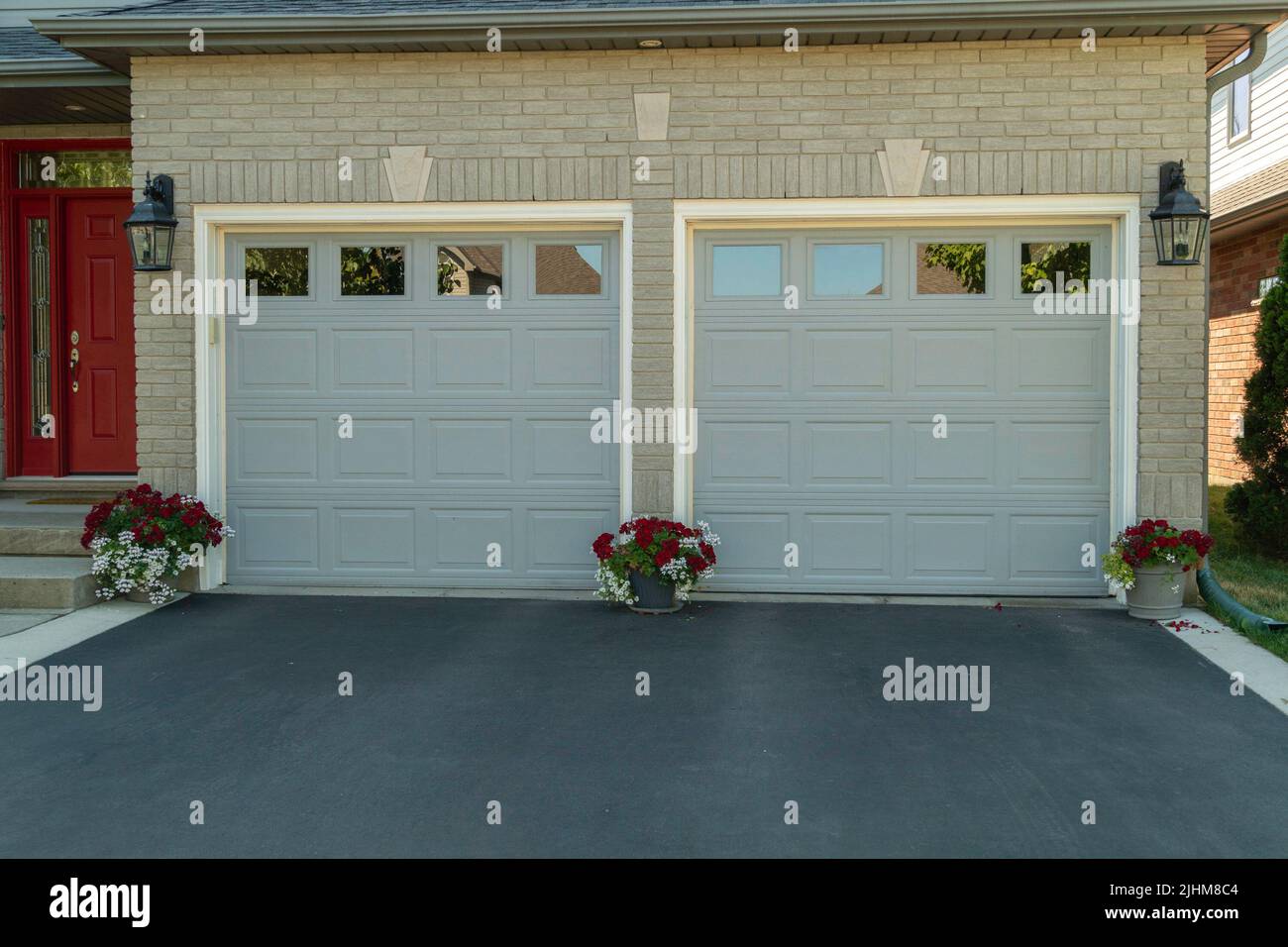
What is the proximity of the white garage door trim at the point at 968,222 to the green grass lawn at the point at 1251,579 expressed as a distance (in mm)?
961

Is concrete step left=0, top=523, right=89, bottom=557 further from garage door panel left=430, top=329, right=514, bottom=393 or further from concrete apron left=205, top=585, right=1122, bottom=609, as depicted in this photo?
garage door panel left=430, top=329, right=514, bottom=393

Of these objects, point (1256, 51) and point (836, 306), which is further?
point (836, 306)

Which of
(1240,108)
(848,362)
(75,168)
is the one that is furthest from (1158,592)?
(1240,108)

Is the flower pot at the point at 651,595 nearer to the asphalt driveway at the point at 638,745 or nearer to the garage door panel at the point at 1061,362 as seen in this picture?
the asphalt driveway at the point at 638,745

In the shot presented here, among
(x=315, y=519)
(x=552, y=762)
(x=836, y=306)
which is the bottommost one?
(x=552, y=762)

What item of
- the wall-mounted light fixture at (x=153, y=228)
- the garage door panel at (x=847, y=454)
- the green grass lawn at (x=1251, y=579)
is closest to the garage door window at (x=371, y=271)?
the wall-mounted light fixture at (x=153, y=228)

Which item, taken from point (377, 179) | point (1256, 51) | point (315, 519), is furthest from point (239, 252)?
point (1256, 51)

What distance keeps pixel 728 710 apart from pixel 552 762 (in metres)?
1.01

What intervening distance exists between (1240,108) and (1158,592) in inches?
383

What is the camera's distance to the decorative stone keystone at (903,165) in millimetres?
7023

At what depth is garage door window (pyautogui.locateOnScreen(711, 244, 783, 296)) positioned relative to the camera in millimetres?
7371

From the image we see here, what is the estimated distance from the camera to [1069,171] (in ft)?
22.8

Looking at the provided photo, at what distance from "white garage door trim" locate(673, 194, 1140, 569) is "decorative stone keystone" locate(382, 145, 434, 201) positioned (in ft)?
5.64

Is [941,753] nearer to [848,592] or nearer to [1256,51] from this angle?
[848,592]
